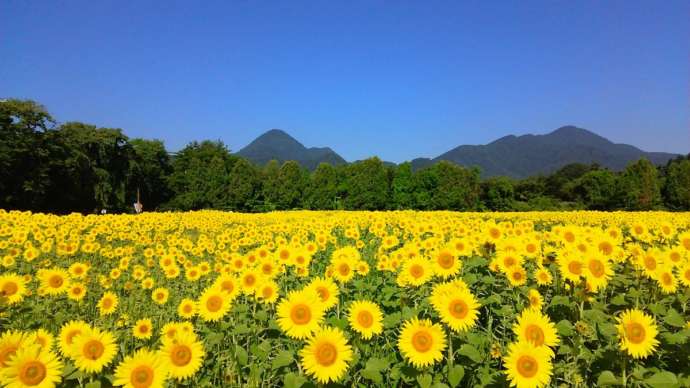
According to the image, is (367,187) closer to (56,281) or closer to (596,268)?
(56,281)

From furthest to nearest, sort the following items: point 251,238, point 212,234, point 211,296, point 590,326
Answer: point 212,234 → point 251,238 → point 211,296 → point 590,326

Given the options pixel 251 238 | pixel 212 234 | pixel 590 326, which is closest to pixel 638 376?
pixel 590 326

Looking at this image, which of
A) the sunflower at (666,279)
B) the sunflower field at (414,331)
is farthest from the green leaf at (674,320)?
the sunflower at (666,279)

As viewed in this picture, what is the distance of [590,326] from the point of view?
2.83 metres

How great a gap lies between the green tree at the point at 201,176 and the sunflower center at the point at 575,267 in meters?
51.5

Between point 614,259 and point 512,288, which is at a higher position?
point 614,259

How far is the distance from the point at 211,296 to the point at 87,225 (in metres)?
11.9

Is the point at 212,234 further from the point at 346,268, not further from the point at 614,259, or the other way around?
the point at 614,259

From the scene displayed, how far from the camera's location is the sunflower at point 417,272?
341cm

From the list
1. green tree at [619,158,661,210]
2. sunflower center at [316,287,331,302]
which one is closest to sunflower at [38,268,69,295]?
sunflower center at [316,287,331,302]

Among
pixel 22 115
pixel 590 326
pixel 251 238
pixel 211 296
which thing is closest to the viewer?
pixel 590 326

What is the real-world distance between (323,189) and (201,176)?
16.9 meters

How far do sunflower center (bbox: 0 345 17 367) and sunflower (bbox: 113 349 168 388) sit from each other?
49cm

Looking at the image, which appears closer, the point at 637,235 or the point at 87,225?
the point at 637,235
